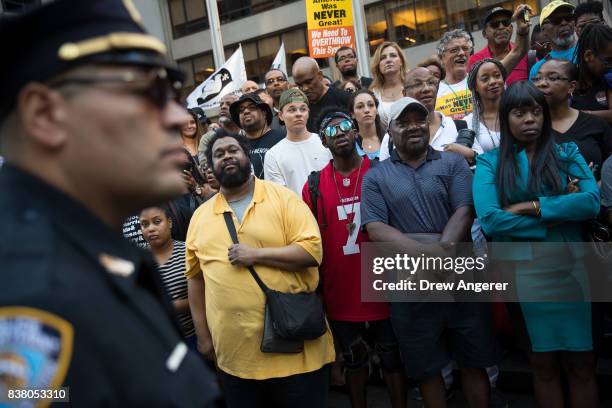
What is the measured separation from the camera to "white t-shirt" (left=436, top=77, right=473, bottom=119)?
5625 mm

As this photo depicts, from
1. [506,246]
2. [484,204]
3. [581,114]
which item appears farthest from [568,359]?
[581,114]

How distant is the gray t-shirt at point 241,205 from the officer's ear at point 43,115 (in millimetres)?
2770

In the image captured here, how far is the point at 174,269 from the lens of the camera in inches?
169

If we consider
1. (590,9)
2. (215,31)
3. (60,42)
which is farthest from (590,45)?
(215,31)

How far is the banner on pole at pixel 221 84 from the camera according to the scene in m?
9.30

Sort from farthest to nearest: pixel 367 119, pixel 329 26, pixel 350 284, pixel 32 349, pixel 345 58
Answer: pixel 329 26 → pixel 345 58 → pixel 367 119 → pixel 350 284 → pixel 32 349

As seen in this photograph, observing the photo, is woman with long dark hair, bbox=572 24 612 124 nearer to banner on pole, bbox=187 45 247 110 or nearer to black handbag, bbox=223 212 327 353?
black handbag, bbox=223 212 327 353

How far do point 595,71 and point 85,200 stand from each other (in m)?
4.85

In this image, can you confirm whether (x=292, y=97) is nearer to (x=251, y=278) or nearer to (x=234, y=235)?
(x=234, y=235)

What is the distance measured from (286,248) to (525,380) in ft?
7.94

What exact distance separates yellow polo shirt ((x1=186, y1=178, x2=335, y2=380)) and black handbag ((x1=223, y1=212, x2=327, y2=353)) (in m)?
0.06

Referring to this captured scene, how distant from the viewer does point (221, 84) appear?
9359mm

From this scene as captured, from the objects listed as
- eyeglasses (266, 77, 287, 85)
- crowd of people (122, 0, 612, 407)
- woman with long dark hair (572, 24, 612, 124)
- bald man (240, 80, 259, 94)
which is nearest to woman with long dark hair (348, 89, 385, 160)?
crowd of people (122, 0, 612, 407)

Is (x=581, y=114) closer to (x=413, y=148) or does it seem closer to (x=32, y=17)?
(x=413, y=148)
